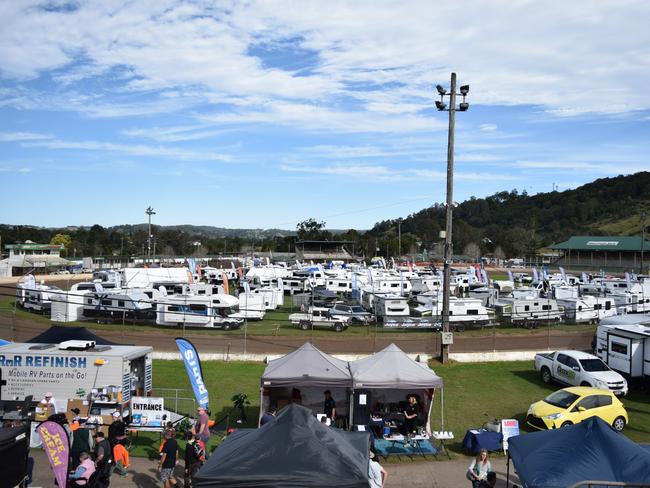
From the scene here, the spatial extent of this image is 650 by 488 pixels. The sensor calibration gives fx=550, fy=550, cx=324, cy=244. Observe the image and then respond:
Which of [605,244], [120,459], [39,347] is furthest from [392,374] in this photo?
[605,244]

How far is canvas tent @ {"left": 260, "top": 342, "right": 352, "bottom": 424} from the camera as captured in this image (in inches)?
563

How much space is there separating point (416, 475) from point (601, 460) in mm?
5142

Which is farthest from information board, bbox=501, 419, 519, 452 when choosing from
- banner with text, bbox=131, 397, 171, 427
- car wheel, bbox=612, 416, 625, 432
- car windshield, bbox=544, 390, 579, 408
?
banner with text, bbox=131, 397, 171, 427

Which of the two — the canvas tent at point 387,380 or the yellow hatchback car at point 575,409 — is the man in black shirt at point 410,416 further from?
the yellow hatchback car at point 575,409

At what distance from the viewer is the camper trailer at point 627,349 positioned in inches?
771

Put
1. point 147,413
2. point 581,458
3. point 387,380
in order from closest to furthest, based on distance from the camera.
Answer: point 581,458, point 387,380, point 147,413

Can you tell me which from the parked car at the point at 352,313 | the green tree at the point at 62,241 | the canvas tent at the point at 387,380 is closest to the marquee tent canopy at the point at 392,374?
the canvas tent at the point at 387,380

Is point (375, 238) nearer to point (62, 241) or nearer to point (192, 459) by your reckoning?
point (62, 241)

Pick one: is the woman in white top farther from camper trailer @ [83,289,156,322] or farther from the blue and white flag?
camper trailer @ [83,289,156,322]

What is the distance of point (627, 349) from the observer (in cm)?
1992

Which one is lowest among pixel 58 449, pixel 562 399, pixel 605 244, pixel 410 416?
pixel 410 416

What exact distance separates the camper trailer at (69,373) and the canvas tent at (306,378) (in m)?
3.88

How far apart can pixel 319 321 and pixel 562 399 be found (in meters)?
18.5

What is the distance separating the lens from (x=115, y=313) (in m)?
34.0
